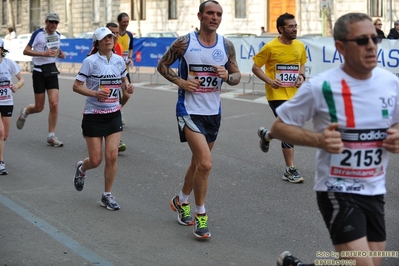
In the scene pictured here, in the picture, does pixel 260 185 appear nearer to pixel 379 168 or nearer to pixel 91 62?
pixel 91 62

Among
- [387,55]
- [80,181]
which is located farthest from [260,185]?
[387,55]

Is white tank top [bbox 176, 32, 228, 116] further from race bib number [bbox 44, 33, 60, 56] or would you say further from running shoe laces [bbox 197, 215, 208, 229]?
race bib number [bbox 44, 33, 60, 56]

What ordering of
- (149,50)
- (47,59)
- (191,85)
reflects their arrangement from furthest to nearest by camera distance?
(149,50)
(47,59)
(191,85)

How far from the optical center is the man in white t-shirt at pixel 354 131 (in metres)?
4.05

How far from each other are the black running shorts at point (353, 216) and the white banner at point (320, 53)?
9636 millimetres

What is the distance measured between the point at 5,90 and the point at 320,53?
9.10m

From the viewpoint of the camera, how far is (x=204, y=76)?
685 cm

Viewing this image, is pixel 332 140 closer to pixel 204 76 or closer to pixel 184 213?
pixel 204 76

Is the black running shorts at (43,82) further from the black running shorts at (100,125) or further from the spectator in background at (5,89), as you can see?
the black running shorts at (100,125)

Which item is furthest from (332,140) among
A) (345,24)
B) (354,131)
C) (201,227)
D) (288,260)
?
(201,227)

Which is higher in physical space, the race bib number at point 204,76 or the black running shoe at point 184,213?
the race bib number at point 204,76

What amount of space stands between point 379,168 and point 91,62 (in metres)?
4.39

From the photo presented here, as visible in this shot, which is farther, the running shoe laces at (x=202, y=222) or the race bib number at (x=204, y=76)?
the race bib number at (x=204, y=76)

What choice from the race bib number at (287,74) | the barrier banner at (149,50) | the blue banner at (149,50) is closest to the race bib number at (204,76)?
the race bib number at (287,74)
